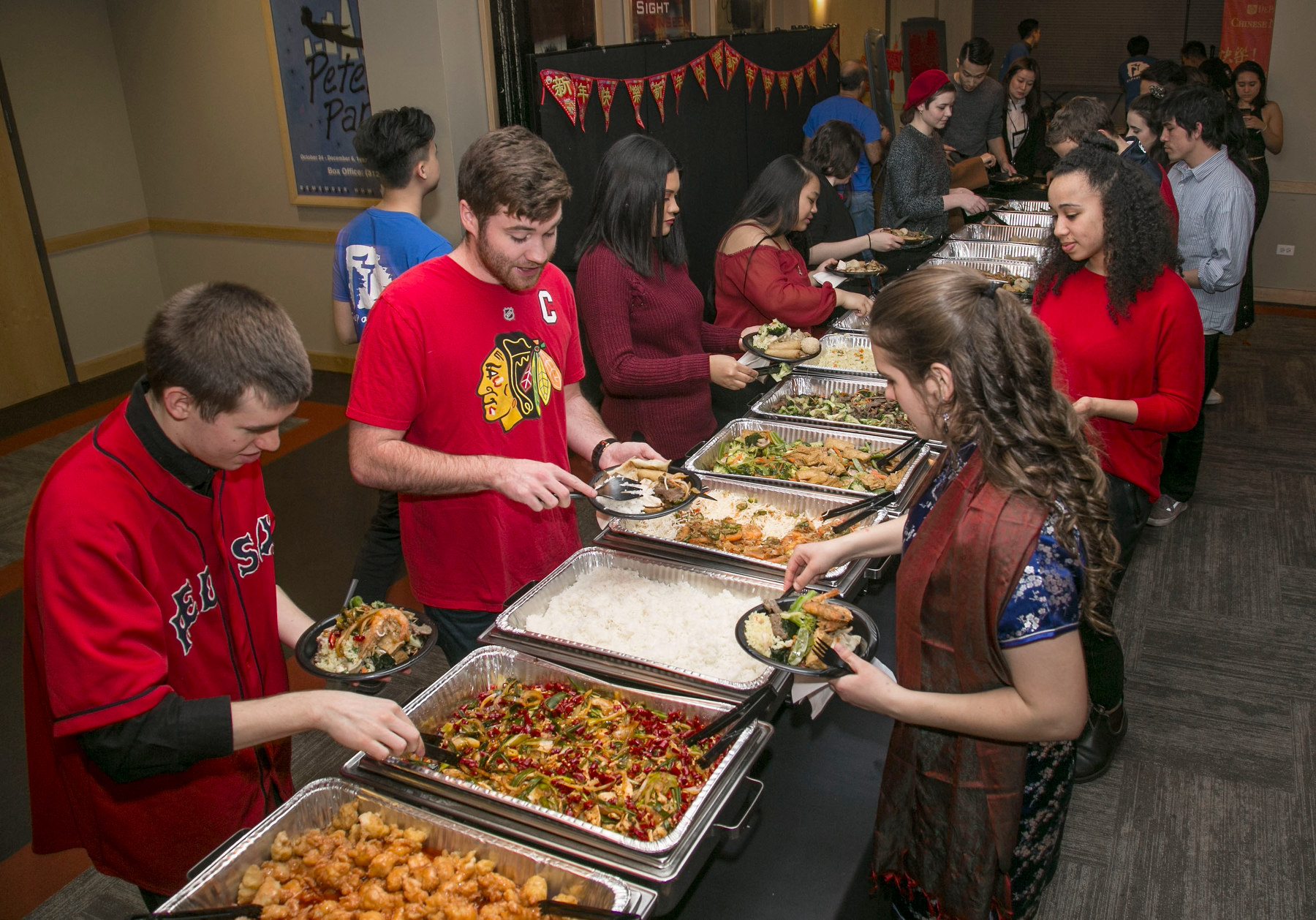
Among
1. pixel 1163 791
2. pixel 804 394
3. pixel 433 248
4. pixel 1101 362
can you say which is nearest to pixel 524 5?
pixel 433 248

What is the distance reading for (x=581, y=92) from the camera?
5207mm

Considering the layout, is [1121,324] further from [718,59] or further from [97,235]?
[97,235]

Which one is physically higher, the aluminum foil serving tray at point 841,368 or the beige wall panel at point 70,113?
the beige wall panel at point 70,113

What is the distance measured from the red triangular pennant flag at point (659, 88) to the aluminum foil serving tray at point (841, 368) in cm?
265

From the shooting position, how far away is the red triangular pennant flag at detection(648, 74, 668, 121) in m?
5.82

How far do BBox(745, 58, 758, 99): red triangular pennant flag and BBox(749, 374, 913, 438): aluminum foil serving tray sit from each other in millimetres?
4193

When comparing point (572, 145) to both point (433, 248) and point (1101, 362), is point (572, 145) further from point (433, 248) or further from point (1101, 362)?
point (1101, 362)

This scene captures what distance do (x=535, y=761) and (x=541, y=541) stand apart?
2.18 ft

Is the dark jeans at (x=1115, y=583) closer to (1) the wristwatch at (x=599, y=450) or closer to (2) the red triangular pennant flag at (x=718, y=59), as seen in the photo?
(1) the wristwatch at (x=599, y=450)

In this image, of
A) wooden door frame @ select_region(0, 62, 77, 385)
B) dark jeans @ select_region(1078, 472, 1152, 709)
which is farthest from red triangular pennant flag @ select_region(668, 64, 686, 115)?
dark jeans @ select_region(1078, 472, 1152, 709)

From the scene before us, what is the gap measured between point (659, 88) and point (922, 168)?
177 centimetres

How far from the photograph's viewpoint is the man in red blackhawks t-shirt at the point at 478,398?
1.95m

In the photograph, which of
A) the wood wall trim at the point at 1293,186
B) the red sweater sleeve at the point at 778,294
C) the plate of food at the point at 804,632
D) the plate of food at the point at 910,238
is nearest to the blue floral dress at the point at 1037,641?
the plate of food at the point at 804,632

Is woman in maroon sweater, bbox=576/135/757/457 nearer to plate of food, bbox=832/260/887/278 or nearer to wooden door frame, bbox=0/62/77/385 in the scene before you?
plate of food, bbox=832/260/887/278
